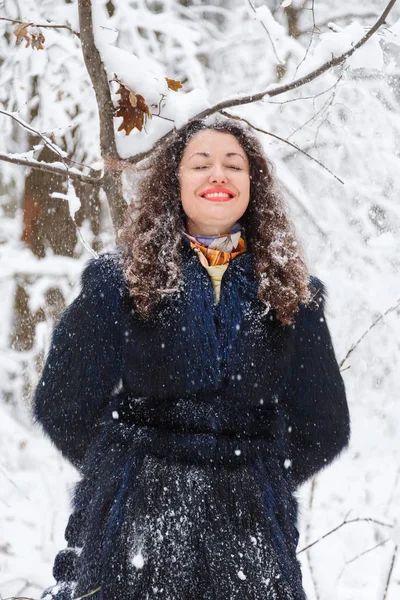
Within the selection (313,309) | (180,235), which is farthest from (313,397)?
(180,235)

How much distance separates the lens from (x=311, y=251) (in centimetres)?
540

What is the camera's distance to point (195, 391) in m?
1.87

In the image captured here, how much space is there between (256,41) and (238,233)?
4084 millimetres

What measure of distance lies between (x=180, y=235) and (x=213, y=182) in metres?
0.19

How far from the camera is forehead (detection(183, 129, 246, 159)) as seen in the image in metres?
2.09

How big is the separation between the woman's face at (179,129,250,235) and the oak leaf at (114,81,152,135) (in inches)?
7.5

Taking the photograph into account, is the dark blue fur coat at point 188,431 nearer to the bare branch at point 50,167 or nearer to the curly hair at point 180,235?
the curly hair at point 180,235

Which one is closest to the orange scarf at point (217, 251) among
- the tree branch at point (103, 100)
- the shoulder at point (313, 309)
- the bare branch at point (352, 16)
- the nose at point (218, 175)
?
the nose at point (218, 175)

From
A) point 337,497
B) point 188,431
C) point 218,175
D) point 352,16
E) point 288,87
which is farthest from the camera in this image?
point 352,16

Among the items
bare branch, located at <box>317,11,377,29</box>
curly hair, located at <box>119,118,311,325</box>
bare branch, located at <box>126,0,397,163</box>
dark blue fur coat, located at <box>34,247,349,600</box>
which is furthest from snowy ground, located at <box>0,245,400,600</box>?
bare branch, located at <box>317,11,377,29</box>

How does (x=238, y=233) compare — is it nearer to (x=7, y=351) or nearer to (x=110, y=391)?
(x=110, y=391)

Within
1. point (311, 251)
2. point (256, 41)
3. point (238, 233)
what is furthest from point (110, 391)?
point (256, 41)

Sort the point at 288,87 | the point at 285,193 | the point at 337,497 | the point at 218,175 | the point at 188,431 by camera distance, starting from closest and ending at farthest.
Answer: the point at 188,431, the point at 288,87, the point at 218,175, the point at 285,193, the point at 337,497

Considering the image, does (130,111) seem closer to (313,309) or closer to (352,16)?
(313,309)
